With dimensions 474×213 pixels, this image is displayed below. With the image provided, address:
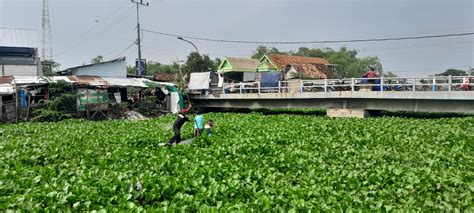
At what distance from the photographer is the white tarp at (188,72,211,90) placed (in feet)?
108

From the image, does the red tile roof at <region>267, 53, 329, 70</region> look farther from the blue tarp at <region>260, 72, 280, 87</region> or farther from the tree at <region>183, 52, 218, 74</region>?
the blue tarp at <region>260, 72, 280, 87</region>

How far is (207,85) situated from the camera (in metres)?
32.9

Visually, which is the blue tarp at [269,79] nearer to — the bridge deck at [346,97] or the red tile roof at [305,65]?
the bridge deck at [346,97]

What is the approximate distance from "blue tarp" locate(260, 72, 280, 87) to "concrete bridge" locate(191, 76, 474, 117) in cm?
60

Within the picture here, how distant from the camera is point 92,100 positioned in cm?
2736

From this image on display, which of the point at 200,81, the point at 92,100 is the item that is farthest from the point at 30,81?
the point at 200,81

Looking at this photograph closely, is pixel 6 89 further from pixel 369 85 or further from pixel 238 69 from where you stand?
pixel 238 69

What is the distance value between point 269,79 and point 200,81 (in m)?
6.24

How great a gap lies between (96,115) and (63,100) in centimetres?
259

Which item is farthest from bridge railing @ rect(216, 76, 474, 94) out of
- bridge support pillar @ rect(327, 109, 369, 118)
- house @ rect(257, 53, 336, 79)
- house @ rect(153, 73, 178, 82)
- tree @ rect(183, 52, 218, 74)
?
tree @ rect(183, 52, 218, 74)

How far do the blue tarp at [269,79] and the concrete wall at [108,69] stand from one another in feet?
45.1

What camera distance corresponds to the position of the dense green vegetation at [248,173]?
645cm

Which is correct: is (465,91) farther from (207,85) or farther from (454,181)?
(207,85)

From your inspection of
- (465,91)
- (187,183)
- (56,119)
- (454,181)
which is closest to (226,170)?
(187,183)
